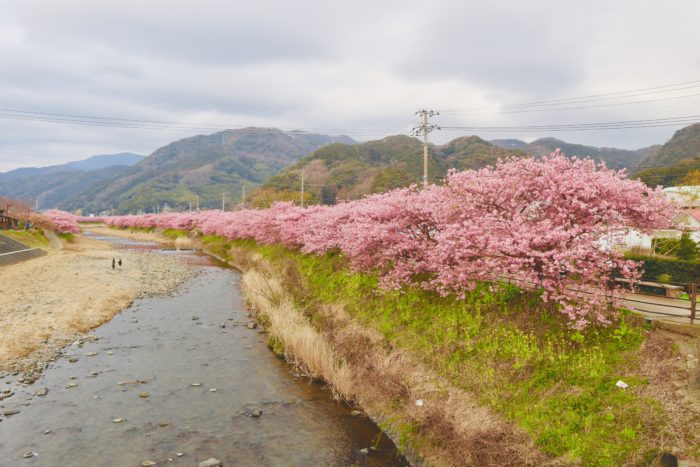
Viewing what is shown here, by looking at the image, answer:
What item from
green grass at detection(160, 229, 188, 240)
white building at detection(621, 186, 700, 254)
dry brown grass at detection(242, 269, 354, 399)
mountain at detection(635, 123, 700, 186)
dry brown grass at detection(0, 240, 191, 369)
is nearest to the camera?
dry brown grass at detection(242, 269, 354, 399)

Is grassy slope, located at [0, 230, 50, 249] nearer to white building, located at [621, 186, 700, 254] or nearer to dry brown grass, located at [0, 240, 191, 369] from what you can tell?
dry brown grass, located at [0, 240, 191, 369]

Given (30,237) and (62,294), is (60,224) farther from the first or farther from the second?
(62,294)

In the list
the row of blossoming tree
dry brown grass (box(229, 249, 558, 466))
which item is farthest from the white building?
dry brown grass (box(229, 249, 558, 466))

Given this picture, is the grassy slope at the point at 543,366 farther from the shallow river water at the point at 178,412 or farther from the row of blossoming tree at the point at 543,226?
the shallow river water at the point at 178,412

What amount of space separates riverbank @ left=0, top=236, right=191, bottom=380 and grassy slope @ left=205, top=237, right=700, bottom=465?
1475 cm

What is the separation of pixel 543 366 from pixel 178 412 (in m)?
11.5

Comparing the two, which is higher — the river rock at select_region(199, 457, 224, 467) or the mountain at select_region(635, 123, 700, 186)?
the mountain at select_region(635, 123, 700, 186)

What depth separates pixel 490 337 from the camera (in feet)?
44.1

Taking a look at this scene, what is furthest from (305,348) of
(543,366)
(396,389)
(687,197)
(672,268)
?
(687,197)

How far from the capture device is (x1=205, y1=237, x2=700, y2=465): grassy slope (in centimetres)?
856

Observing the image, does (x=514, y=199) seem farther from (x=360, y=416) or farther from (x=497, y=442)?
(x=360, y=416)

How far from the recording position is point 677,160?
118000mm

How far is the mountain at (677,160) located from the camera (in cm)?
8171

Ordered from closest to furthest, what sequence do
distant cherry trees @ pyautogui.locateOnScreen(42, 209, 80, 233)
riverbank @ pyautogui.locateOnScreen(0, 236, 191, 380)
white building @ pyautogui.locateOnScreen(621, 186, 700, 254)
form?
1. white building @ pyautogui.locateOnScreen(621, 186, 700, 254)
2. riverbank @ pyautogui.locateOnScreen(0, 236, 191, 380)
3. distant cherry trees @ pyautogui.locateOnScreen(42, 209, 80, 233)
